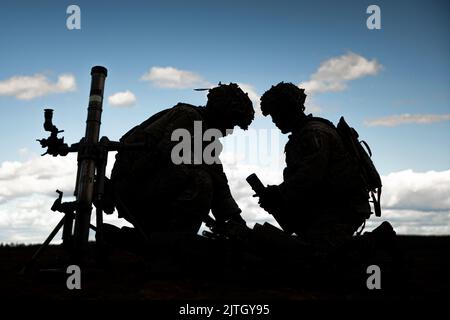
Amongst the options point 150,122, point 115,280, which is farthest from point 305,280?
point 150,122

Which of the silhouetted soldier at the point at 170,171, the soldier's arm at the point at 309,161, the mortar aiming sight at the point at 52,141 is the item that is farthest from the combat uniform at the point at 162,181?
the soldier's arm at the point at 309,161

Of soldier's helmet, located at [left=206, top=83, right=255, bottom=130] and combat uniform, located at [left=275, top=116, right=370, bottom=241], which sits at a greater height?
soldier's helmet, located at [left=206, top=83, right=255, bottom=130]

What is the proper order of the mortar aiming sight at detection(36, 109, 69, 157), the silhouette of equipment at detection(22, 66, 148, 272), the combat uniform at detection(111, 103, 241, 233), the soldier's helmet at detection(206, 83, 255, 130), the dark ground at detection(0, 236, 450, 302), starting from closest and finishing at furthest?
the dark ground at detection(0, 236, 450, 302), the silhouette of equipment at detection(22, 66, 148, 272), the mortar aiming sight at detection(36, 109, 69, 157), the combat uniform at detection(111, 103, 241, 233), the soldier's helmet at detection(206, 83, 255, 130)

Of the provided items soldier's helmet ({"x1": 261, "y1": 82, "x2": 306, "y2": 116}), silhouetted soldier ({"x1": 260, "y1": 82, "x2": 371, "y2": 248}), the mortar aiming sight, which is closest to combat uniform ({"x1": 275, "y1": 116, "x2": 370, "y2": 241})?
silhouetted soldier ({"x1": 260, "y1": 82, "x2": 371, "y2": 248})

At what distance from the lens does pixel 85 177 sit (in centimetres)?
503

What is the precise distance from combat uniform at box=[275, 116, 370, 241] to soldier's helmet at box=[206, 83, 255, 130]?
0.80 m

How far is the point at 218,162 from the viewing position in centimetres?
632

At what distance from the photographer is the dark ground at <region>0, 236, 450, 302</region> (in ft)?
13.5

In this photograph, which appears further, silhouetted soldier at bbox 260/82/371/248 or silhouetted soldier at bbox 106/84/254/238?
silhouetted soldier at bbox 106/84/254/238

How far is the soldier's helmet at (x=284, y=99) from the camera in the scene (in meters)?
5.76

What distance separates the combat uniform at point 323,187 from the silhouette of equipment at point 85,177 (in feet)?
6.11

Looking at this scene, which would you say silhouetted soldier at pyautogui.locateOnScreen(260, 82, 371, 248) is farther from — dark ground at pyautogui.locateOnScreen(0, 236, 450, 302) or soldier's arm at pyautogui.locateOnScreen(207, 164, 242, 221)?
soldier's arm at pyautogui.locateOnScreen(207, 164, 242, 221)

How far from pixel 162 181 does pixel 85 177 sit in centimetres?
97

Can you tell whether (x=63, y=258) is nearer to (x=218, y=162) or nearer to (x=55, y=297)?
(x=55, y=297)
